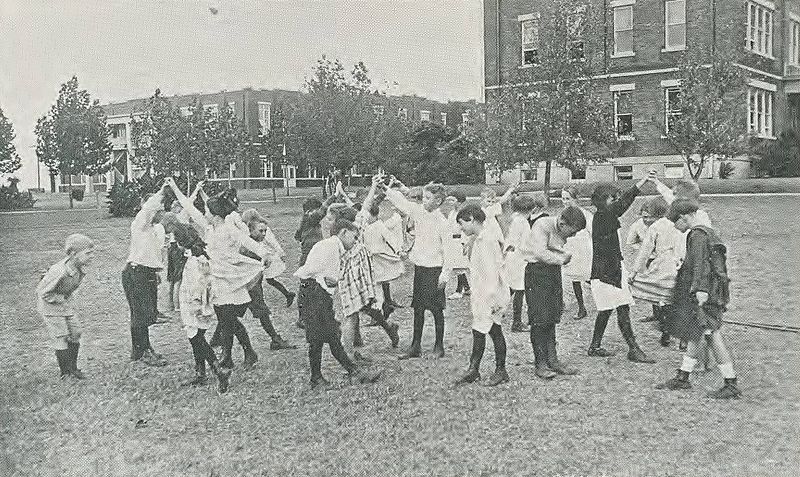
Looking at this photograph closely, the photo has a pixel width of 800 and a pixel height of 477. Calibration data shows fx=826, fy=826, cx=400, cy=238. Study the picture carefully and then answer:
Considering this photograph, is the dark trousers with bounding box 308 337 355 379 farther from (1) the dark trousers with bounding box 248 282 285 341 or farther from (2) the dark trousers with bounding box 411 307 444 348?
(1) the dark trousers with bounding box 248 282 285 341

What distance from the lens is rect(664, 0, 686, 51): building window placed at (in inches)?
1029

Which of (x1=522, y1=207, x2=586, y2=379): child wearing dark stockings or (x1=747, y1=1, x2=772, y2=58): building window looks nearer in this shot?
(x1=522, y1=207, x2=586, y2=379): child wearing dark stockings

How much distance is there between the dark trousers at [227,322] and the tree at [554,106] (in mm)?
14087

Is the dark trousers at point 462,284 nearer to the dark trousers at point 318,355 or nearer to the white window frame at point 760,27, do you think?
the dark trousers at point 318,355

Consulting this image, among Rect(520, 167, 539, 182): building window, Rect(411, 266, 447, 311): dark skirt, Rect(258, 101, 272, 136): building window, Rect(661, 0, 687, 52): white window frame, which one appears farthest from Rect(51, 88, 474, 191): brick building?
Rect(661, 0, 687, 52): white window frame

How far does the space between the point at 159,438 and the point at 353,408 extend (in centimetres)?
130

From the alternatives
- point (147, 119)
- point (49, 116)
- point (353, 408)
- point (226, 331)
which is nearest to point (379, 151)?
point (147, 119)

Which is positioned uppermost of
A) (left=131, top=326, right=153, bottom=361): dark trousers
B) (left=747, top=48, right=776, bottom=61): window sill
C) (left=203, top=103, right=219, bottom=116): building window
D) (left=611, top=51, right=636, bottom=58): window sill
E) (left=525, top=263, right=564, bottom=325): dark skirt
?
(left=611, top=51, right=636, bottom=58): window sill

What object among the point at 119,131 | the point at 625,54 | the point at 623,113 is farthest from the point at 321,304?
the point at 625,54

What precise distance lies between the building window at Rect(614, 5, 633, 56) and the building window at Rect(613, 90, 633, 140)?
53.0 inches

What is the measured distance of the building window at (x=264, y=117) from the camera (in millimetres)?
17016

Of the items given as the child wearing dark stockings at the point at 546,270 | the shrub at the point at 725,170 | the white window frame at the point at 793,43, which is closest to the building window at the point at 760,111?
the white window frame at the point at 793,43

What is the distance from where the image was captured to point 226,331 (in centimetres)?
685

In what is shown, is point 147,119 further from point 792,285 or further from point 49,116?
point 792,285
